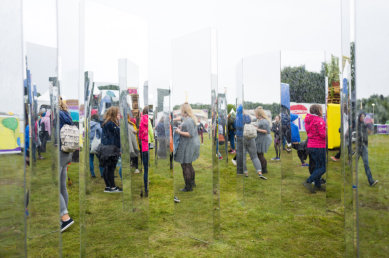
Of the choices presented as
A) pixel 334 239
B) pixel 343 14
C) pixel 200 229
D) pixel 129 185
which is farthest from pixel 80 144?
pixel 334 239

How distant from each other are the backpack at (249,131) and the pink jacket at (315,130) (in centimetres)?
73

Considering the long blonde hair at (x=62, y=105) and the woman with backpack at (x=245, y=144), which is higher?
the long blonde hair at (x=62, y=105)

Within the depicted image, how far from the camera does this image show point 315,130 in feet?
12.4

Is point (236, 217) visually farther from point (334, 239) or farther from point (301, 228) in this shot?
point (334, 239)

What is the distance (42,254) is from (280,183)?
3127 mm

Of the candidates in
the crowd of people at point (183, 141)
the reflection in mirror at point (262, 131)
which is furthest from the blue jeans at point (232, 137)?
the reflection in mirror at point (262, 131)

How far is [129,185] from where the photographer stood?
90.6 inches

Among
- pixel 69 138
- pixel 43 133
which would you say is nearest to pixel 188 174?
pixel 69 138

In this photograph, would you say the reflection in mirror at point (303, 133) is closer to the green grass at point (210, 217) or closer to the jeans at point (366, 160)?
the green grass at point (210, 217)

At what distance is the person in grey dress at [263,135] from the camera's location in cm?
414

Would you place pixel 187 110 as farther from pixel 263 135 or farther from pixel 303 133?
pixel 303 133

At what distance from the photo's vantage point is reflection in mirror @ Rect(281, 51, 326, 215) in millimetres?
3869

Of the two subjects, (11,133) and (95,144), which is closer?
(11,133)

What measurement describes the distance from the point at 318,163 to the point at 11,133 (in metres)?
3.65
